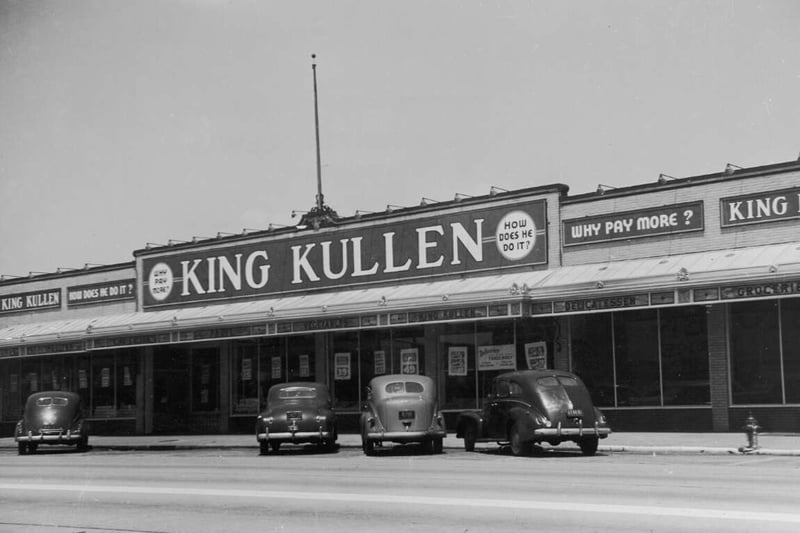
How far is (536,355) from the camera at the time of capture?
2620cm

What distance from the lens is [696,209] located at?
23.6m

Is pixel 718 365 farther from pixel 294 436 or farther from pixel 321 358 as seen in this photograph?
pixel 321 358

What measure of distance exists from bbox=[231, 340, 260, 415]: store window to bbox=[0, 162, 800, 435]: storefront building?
2.3 inches

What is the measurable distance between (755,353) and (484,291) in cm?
664

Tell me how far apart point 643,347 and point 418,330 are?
6.97 metres

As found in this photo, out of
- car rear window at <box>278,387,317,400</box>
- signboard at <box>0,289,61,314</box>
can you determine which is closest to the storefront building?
signboard at <box>0,289,61,314</box>

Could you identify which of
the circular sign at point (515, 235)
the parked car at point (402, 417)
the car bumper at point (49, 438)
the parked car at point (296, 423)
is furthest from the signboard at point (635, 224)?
the car bumper at point (49, 438)

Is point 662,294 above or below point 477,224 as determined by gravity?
below

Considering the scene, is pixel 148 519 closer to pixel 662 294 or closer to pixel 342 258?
pixel 662 294

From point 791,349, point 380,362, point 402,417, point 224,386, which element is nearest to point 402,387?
point 402,417

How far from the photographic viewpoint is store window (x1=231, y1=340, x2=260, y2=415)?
32.2m

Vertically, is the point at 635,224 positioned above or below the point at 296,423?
above

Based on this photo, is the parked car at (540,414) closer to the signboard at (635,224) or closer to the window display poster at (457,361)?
the signboard at (635,224)

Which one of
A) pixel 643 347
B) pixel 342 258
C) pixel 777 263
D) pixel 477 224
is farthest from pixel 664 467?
pixel 342 258
